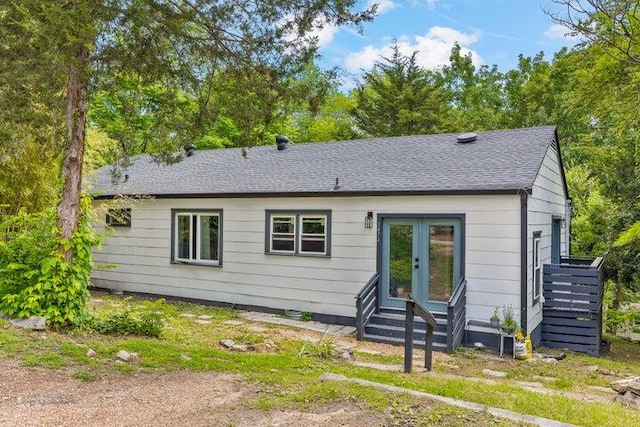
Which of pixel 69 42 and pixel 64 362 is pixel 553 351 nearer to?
pixel 64 362

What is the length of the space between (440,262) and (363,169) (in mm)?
2705

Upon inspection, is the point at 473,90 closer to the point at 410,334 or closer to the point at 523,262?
the point at 523,262

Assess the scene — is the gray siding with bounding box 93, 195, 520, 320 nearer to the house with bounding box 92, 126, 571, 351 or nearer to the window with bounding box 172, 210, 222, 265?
the house with bounding box 92, 126, 571, 351

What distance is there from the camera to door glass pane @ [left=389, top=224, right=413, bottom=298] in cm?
854

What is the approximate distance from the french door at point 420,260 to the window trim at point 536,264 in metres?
1.33

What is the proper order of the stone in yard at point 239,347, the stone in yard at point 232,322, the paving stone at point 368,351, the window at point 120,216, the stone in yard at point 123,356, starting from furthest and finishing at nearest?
the window at point 120,216
the stone in yard at point 232,322
the paving stone at point 368,351
the stone in yard at point 239,347
the stone in yard at point 123,356

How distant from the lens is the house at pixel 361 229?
7883 millimetres

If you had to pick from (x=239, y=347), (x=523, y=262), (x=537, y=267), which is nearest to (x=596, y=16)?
(x=523, y=262)

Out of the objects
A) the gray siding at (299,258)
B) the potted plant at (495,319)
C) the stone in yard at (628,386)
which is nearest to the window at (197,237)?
the gray siding at (299,258)

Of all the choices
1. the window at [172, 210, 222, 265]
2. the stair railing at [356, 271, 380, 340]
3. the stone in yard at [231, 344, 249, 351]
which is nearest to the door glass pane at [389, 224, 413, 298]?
the stair railing at [356, 271, 380, 340]

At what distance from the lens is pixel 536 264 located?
8516 millimetres

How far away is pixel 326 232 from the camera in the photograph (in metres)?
9.37

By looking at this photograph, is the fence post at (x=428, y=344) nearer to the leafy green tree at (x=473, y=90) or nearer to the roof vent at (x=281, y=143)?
the roof vent at (x=281, y=143)

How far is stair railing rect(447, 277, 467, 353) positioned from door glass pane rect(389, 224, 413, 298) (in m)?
0.99
